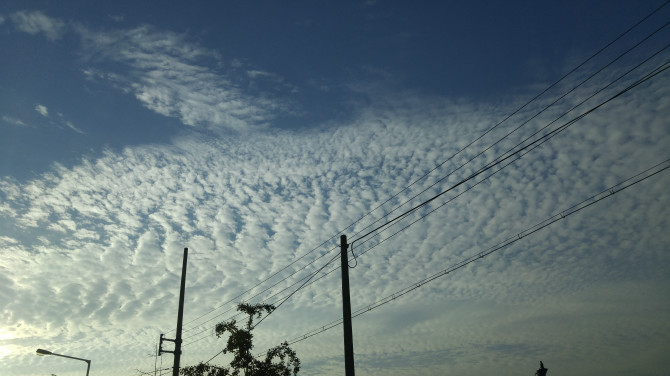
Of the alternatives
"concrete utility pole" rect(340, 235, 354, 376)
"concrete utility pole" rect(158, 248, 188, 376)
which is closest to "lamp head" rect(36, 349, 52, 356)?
"concrete utility pole" rect(158, 248, 188, 376)

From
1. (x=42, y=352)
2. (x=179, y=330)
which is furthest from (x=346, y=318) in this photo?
(x=42, y=352)

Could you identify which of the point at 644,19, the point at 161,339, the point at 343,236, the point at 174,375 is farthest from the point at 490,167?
the point at 161,339

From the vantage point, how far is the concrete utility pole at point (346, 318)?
56.2 feet

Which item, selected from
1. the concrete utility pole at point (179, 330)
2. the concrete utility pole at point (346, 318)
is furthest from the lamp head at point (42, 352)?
the concrete utility pole at point (346, 318)

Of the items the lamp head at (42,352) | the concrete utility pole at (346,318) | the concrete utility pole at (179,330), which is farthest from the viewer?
the lamp head at (42,352)

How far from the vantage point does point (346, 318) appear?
17.8 meters

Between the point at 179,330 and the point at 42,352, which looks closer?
the point at 179,330

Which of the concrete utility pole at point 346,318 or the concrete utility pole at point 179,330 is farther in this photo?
the concrete utility pole at point 179,330

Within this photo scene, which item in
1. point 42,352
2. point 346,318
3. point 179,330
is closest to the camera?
point 346,318

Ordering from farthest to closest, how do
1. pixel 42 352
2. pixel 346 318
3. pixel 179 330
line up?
1. pixel 42 352
2. pixel 179 330
3. pixel 346 318

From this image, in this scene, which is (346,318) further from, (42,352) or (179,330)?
(42,352)

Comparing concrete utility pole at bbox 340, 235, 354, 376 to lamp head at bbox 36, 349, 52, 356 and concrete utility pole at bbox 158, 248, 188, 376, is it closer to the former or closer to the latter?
concrete utility pole at bbox 158, 248, 188, 376

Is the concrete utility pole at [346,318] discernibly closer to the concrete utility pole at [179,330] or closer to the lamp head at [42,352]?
the concrete utility pole at [179,330]

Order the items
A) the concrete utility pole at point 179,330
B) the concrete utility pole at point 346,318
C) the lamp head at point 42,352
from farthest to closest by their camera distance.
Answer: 1. the lamp head at point 42,352
2. the concrete utility pole at point 179,330
3. the concrete utility pole at point 346,318
